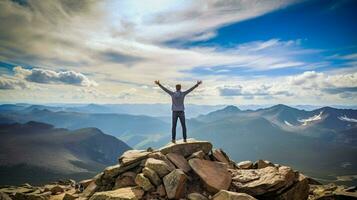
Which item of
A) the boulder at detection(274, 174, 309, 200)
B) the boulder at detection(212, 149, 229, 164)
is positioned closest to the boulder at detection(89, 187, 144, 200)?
the boulder at detection(212, 149, 229, 164)

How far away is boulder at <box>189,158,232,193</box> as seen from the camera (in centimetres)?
2367

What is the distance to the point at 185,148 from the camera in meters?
28.9

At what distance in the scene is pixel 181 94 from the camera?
1148 inches

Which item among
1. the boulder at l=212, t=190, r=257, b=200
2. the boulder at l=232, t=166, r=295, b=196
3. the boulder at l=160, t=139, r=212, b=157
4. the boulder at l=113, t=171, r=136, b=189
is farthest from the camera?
the boulder at l=160, t=139, r=212, b=157

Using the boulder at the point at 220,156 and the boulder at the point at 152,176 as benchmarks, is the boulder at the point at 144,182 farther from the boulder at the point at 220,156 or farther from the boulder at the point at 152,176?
the boulder at the point at 220,156

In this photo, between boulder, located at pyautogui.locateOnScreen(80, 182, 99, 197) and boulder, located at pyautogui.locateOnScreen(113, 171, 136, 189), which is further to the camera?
boulder, located at pyautogui.locateOnScreen(80, 182, 99, 197)

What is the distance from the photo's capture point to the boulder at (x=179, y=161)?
25.9 metres

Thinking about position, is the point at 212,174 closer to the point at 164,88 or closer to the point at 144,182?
the point at 144,182

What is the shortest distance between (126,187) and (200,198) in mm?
7173

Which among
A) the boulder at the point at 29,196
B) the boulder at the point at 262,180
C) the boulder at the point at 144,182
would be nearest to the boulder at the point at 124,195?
the boulder at the point at 144,182

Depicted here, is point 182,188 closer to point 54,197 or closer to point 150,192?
point 150,192

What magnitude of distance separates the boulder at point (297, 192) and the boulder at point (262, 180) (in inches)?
20.6

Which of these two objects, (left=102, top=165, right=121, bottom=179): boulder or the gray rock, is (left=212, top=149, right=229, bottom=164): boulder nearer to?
the gray rock

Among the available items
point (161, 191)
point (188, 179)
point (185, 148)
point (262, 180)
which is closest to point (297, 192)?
point (262, 180)
